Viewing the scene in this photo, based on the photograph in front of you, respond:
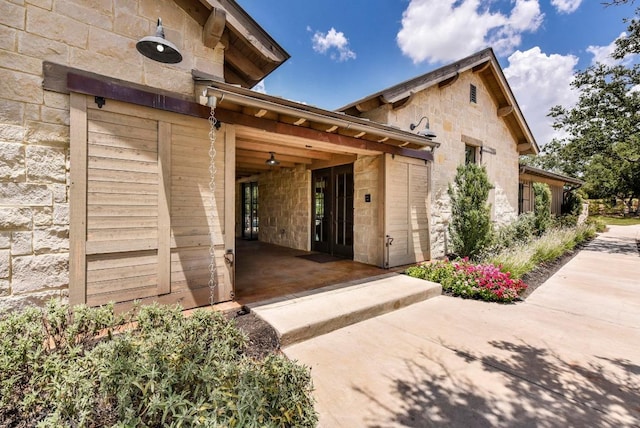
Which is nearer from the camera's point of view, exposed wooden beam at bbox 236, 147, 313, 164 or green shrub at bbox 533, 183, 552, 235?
exposed wooden beam at bbox 236, 147, 313, 164

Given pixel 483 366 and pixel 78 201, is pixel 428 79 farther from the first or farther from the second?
pixel 78 201

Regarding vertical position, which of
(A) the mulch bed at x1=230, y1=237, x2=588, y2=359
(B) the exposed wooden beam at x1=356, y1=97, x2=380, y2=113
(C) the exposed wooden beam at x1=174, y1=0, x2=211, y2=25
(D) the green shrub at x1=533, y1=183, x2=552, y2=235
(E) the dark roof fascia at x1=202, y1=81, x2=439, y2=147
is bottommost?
(A) the mulch bed at x1=230, y1=237, x2=588, y2=359

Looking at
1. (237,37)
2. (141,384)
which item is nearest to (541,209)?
(237,37)

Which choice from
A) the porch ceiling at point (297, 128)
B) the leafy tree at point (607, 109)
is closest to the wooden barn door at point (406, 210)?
the porch ceiling at point (297, 128)

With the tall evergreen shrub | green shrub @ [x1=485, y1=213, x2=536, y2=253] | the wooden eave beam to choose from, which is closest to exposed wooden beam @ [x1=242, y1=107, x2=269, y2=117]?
the wooden eave beam

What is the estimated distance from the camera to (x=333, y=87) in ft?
36.9

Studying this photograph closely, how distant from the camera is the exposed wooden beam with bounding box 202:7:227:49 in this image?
12.8 ft

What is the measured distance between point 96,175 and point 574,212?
23137mm

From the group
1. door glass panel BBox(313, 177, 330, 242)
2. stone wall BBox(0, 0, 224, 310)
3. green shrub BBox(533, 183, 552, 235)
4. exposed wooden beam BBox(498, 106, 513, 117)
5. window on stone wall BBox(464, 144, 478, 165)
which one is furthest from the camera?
green shrub BBox(533, 183, 552, 235)

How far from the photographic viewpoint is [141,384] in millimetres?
1787

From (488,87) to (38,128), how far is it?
11792 millimetres

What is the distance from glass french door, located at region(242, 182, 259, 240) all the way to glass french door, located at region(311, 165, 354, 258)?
13.1ft

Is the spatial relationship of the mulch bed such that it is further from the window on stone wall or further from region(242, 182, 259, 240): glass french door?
region(242, 182, 259, 240): glass french door

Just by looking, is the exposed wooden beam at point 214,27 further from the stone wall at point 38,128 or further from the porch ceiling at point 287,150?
the porch ceiling at point 287,150
